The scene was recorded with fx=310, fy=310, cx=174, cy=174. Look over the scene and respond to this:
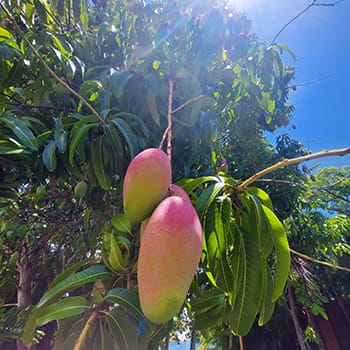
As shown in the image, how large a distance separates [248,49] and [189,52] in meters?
0.22

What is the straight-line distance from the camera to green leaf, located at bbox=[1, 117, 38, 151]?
767 millimetres

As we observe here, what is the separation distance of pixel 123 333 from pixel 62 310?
112 mm

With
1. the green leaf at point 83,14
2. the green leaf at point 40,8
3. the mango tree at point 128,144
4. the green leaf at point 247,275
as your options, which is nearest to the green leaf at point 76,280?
the mango tree at point 128,144

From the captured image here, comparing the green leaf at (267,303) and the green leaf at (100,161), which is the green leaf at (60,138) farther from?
the green leaf at (267,303)

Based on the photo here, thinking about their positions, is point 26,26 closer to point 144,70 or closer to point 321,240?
point 144,70

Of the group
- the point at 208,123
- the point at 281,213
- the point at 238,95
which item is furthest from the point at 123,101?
the point at 281,213

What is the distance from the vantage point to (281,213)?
3432mm

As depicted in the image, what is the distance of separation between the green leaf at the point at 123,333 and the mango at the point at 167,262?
0.13 metres

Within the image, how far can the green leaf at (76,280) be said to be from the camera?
56 cm

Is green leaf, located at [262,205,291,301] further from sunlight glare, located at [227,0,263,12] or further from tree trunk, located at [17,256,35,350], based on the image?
tree trunk, located at [17,256,35,350]

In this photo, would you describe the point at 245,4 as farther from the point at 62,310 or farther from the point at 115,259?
the point at 62,310

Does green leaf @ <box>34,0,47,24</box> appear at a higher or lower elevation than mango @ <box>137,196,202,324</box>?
higher

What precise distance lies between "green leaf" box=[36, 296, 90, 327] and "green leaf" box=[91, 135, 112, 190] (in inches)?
13.5

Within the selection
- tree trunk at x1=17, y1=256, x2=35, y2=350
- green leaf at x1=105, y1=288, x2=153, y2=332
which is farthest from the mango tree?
tree trunk at x1=17, y1=256, x2=35, y2=350
